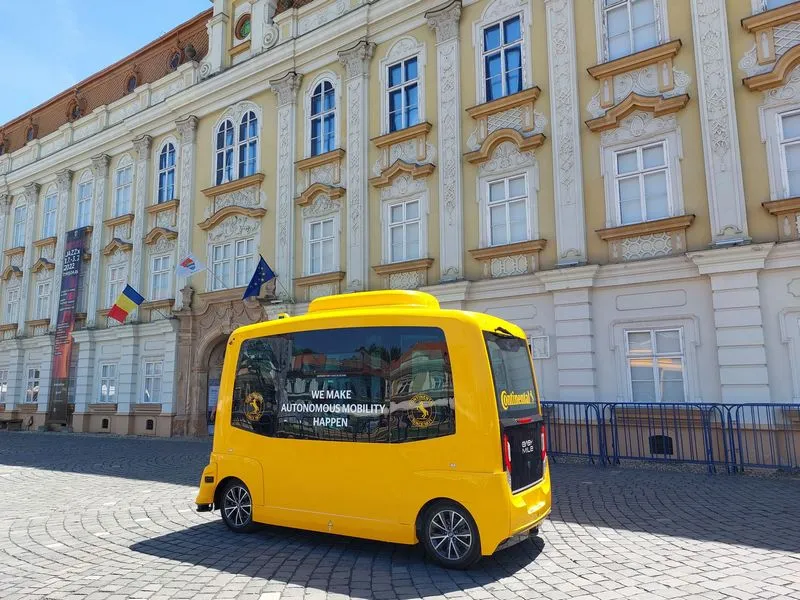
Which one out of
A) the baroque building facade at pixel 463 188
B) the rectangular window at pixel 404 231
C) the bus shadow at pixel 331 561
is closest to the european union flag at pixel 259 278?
the baroque building facade at pixel 463 188

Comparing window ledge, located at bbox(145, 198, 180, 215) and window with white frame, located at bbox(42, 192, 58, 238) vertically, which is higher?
window with white frame, located at bbox(42, 192, 58, 238)

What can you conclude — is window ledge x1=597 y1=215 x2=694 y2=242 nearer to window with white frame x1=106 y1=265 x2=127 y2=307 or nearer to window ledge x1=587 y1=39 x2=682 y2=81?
window ledge x1=587 y1=39 x2=682 y2=81

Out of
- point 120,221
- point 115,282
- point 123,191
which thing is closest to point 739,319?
point 115,282

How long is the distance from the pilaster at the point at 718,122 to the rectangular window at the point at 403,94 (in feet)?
23.4

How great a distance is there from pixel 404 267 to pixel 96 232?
1589 cm

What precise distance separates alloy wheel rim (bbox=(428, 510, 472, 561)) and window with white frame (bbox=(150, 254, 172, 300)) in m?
18.1

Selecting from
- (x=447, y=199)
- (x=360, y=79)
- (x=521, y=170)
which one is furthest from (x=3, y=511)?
(x=360, y=79)

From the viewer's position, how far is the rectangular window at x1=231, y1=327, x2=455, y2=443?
19.1 ft

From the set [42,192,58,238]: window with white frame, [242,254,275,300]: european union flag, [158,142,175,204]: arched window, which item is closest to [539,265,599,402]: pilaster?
[242,254,275,300]: european union flag

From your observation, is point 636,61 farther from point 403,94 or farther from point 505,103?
point 403,94

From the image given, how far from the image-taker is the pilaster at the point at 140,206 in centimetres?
2227

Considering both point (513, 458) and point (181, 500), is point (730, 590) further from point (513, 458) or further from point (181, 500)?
point (181, 500)

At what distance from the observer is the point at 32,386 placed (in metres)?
25.9

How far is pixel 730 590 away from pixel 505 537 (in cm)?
184
